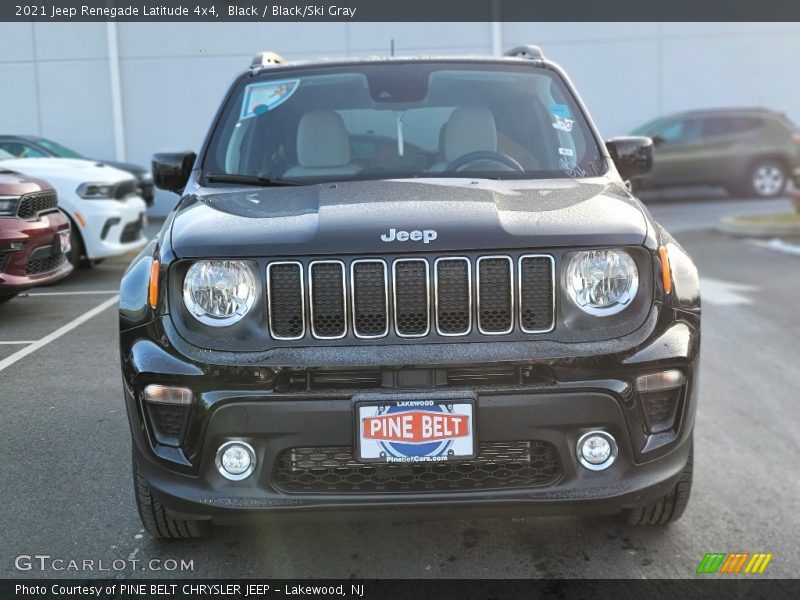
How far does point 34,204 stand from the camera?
271 inches

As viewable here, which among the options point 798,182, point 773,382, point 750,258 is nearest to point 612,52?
point 798,182

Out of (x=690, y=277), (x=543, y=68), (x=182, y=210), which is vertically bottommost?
(x=690, y=277)

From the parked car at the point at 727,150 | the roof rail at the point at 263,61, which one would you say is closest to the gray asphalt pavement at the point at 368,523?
the roof rail at the point at 263,61

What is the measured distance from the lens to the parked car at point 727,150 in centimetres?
1689

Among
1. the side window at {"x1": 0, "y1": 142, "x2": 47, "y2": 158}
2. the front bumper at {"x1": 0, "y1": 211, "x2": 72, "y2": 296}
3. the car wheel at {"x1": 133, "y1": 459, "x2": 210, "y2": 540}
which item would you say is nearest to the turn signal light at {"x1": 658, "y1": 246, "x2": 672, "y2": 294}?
the car wheel at {"x1": 133, "y1": 459, "x2": 210, "y2": 540}

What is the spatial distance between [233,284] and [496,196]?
1000 mm

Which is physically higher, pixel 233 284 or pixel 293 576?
pixel 233 284

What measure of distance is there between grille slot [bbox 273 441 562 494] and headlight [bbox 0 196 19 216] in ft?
15.3

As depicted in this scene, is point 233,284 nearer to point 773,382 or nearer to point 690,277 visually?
point 690,277

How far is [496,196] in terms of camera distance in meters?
3.27

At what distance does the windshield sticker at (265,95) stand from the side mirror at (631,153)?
149 centimetres

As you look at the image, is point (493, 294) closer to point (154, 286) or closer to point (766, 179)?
point (154, 286)

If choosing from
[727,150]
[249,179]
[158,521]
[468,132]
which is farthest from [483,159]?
[727,150]

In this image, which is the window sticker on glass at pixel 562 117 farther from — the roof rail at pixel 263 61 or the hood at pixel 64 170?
the hood at pixel 64 170
